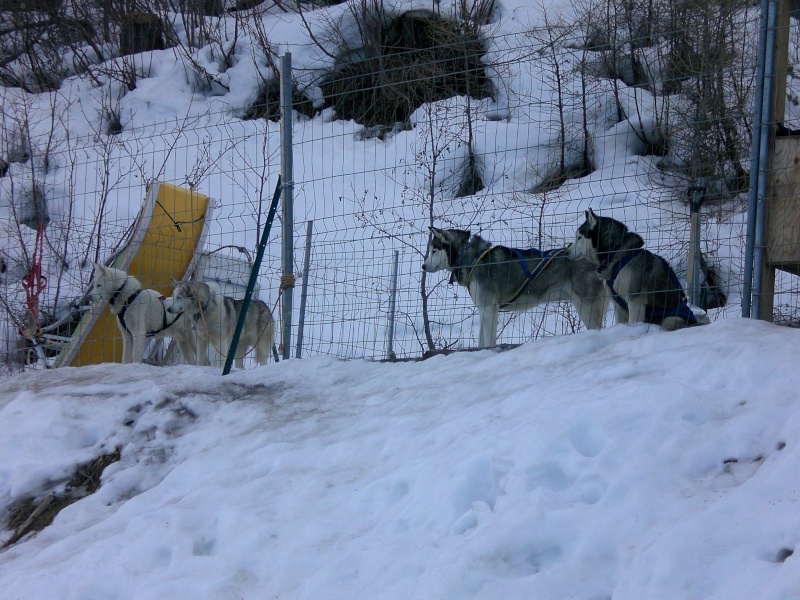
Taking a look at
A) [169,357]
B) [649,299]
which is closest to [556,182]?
[649,299]

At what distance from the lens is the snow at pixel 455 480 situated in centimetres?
273

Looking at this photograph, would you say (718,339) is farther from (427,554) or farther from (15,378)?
(15,378)

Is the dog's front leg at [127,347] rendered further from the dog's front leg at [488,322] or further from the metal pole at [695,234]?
the metal pole at [695,234]

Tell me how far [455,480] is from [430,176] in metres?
6.79

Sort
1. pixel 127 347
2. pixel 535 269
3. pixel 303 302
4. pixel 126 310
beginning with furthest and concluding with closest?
pixel 127 347
pixel 126 310
pixel 535 269
pixel 303 302

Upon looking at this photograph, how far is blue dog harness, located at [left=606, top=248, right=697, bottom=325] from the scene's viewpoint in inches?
224

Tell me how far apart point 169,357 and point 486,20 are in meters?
10.3

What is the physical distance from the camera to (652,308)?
5.98m

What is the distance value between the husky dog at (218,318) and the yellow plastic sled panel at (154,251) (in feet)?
0.94

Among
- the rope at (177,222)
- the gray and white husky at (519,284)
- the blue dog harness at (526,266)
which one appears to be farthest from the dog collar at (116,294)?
the blue dog harness at (526,266)

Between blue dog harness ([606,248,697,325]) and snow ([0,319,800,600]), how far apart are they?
0.42 metres

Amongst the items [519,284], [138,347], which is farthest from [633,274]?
[138,347]

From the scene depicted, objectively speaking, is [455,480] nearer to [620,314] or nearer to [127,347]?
[620,314]

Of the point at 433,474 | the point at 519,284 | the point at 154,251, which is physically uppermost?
the point at 154,251
